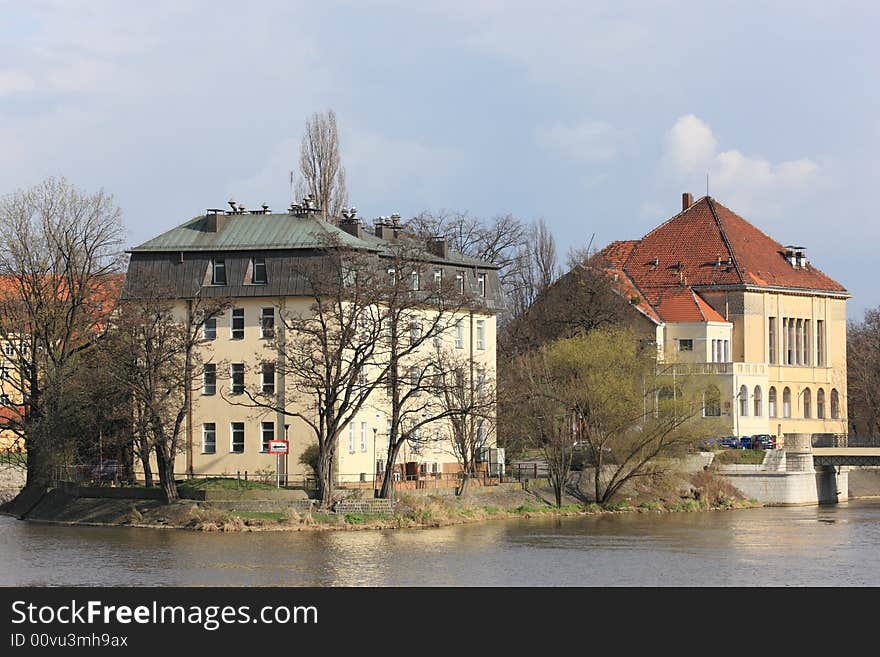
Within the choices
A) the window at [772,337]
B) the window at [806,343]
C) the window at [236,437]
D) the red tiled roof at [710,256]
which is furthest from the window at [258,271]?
the window at [806,343]

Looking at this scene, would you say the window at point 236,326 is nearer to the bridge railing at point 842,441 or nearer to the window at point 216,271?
the window at point 216,271

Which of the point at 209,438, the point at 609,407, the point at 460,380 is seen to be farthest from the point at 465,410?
the point at 209,438

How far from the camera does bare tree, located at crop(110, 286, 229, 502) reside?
2662 inches

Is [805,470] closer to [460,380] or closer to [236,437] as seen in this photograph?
[460,380]

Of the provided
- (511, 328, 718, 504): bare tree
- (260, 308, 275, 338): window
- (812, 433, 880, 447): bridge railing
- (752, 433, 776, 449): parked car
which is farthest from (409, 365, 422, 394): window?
(812, 433, 880, 447): bridge railing

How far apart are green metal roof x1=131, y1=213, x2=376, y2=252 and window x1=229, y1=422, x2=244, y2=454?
25.8 ft

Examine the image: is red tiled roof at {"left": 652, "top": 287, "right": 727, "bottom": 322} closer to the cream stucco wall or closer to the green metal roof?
the cream stucco wall

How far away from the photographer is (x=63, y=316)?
7762cm

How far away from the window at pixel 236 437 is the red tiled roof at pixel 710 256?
46155 mm

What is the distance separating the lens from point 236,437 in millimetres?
75000

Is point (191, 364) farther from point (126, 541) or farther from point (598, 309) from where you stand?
point (598, 309)

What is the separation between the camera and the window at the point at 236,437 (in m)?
74.9

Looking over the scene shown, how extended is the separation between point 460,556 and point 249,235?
25.6 m
